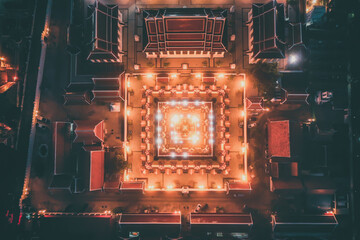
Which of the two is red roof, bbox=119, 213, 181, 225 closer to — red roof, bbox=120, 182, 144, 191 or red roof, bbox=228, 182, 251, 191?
red roof, bbox=120, 182, 144, 191

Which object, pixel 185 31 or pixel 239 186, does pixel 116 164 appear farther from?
pixel 185 31

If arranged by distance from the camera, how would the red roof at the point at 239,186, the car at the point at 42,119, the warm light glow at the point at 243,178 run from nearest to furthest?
the red roof at the point at 239,186 → the warm light glow at the point at 243,178 → the car at the point at 42,119

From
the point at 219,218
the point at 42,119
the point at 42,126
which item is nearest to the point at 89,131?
the point at 42,119

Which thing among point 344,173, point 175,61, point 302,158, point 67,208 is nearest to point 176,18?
point 175,61

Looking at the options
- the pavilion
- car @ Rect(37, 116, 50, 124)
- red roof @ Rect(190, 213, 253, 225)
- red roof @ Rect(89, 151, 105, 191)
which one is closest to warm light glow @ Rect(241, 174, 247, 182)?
red roof @ Rect(190, 213, 253, 225)

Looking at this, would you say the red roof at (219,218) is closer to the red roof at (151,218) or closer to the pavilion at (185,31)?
the red roof at (151,218)

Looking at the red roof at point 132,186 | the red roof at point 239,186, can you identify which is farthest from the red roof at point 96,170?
the red roof at point 239,186
